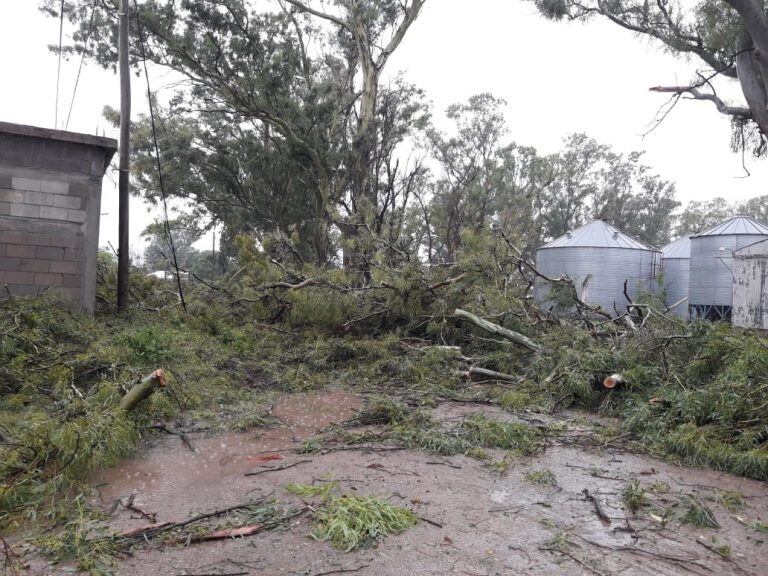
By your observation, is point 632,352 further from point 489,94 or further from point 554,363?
point 489,94

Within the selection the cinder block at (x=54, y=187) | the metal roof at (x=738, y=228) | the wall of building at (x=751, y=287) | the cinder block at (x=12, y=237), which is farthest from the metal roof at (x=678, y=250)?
the cinder block at (x=12, y=237)

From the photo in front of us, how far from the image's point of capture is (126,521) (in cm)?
301

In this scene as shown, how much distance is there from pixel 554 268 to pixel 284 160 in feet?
34.2

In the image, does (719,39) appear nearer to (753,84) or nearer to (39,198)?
(753,84)

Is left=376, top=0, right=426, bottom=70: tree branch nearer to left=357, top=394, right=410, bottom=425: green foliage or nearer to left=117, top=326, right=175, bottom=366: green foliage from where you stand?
left=117, top=326, right=175, bottom=366: green foliage

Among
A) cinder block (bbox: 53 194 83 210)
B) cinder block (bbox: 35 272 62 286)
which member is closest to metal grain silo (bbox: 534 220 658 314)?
cinder block (bbox: 53 194 83 210)

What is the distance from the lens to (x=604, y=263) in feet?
63.0

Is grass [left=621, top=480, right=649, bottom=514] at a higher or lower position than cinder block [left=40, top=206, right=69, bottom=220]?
lower

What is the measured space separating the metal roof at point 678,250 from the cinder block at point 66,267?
65.4 ft

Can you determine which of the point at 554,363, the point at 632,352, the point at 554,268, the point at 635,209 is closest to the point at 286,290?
the point at 554,363

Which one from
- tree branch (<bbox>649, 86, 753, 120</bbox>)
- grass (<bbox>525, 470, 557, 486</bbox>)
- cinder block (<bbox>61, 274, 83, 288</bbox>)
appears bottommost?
grass (<bbox>525, 470, 557, 486</bbox>)

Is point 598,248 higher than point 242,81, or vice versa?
point 242,81

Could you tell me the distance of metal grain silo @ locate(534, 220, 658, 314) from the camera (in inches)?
755

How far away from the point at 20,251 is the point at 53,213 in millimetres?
674
